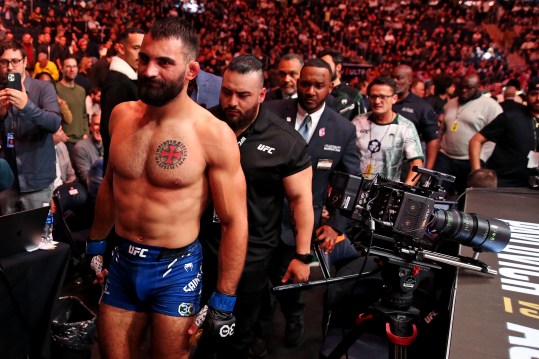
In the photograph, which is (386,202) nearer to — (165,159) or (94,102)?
(165,159)

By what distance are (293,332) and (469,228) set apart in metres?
1.55

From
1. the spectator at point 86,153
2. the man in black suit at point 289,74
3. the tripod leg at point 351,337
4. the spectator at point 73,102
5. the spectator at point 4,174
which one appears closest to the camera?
the tripod leg at point 351,337

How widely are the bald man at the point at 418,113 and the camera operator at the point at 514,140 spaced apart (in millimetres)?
382

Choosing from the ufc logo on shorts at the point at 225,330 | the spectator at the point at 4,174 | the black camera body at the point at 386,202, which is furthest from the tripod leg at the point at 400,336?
the spectator at the point at 4,174

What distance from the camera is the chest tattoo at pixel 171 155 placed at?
2.03 m

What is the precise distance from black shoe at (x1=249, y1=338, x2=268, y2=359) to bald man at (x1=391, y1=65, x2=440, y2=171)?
2.31m

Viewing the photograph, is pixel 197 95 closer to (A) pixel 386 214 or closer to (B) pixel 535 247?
(A) pixel 386 214

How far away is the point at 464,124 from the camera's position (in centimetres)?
537

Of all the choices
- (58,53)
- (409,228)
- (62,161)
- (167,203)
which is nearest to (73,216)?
(62,161)

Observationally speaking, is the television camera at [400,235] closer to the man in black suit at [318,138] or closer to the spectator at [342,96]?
the man in black suit at [318,138]

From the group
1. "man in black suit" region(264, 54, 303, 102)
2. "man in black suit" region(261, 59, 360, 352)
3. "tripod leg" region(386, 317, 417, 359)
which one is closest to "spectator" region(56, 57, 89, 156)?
"man in black suit" region(264, 54, 303, 102)

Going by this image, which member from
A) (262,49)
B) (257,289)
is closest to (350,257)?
(257,289)

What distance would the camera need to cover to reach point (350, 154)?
11.0 ft

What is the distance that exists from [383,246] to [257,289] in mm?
688
